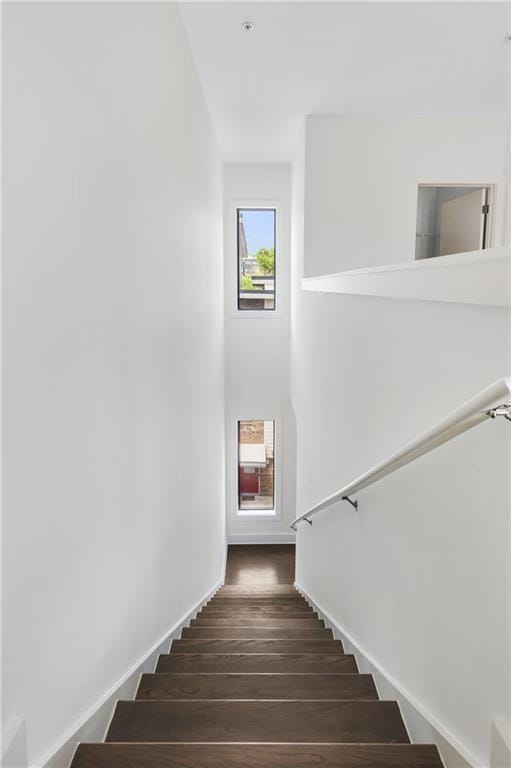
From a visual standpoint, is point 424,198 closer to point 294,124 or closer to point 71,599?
point 294,124

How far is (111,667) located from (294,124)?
15.3 feet

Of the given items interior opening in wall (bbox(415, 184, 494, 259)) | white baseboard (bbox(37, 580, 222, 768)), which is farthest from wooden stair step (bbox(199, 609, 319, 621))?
interior opening in wall (bbox(415, 184, 494, 259))

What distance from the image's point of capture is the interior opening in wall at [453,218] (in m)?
5.03

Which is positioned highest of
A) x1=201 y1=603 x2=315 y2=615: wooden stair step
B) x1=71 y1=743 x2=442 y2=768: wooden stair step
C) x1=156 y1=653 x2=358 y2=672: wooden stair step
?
x1=71 y1=743 x2=442 y2=768: wooden stair step

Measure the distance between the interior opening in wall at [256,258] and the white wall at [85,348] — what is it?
3.87m

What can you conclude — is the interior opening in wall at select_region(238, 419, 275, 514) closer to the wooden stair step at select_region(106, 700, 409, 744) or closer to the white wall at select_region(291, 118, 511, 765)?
the white wall at select_region(291, 118, 511, 765)

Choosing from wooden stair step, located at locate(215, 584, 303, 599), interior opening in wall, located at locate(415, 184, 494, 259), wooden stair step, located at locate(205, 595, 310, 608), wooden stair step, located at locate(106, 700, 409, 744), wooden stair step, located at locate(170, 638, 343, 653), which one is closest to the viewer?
wooden stair step, located at locate(106, 700, 409, 744)

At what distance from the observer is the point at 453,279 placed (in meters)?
1.33

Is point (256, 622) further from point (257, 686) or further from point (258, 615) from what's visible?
point (257, 686)

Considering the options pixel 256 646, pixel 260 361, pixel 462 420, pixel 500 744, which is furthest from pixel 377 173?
pixel 500 744

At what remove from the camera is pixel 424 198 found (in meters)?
5.30

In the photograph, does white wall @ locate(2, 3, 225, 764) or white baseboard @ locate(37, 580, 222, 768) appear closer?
white wall @ locate(2, 3, 225, 764)

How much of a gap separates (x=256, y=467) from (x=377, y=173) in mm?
4125

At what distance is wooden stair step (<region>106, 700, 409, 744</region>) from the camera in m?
1.69
